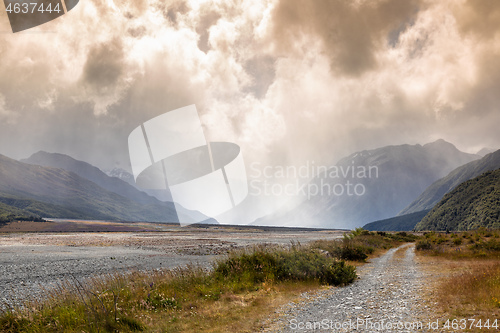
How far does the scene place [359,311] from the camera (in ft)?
31.7

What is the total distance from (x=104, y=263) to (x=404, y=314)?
94.1 feet

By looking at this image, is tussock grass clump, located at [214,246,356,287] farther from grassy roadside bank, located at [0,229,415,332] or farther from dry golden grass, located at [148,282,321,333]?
dry golden grass, located at [148,282,321,333]

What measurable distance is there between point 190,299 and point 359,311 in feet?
22.1

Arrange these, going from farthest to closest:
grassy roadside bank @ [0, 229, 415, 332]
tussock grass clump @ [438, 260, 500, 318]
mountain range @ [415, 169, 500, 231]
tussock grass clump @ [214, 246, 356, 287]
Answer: mountain range @ [415, 169, 500, 231] < tussock grass clump @ [214, 246, 356, 287] < grassy roadside bank @ [0, 229, 415, 332] < tussock grass clump @ [438, 260, 500, 318]

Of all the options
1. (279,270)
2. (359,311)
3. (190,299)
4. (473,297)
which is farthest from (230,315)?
(473,297)

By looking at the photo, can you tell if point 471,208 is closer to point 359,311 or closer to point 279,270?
point 279,270

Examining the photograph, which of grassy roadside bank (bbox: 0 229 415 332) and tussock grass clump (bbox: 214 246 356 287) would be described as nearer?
grassy roadside bank (bbox: 0 229 415 332)

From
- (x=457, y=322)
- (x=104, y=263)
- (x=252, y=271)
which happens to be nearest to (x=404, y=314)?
(x=457, y=322)

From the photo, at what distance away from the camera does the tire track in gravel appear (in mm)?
8117

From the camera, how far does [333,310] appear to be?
10.1 metres

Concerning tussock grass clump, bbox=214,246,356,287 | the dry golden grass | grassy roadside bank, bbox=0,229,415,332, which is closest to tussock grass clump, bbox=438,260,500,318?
tussock grass clump, bbox=214,246,356,287

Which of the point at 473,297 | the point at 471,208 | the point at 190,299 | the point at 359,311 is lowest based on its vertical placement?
the point at 471,208

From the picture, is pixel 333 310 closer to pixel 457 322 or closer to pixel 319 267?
pixel 457 322

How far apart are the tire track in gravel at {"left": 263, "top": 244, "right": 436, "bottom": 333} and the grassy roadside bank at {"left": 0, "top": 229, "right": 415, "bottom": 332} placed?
1027 millimetres
